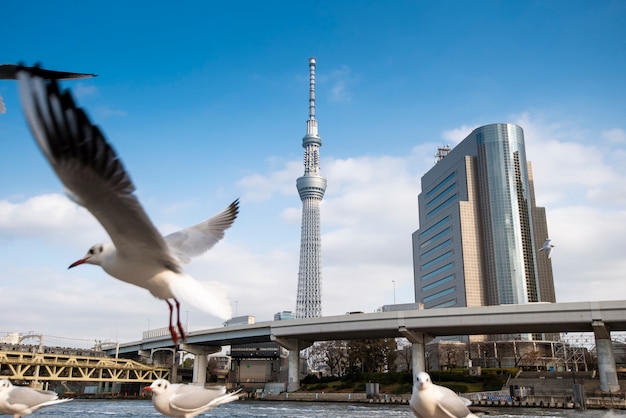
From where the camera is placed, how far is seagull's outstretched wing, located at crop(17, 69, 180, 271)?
4586 millimetres

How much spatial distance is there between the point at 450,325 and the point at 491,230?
58.9 meters

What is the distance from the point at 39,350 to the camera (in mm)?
78188

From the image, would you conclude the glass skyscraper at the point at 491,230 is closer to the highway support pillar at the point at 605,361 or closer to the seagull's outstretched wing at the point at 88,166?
the highway support pillar at the point at 605,361

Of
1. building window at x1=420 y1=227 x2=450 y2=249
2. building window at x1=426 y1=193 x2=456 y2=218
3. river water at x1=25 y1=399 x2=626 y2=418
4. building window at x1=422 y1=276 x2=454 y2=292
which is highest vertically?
building window at x1=426 y1=193 x2=456 y2=218

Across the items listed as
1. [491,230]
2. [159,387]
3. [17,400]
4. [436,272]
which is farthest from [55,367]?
[436,272]

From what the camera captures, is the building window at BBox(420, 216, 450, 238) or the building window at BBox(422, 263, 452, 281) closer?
the building window at BBox(422, 263, 452, 281)

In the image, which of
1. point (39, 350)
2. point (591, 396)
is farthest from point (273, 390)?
point (591, 396)

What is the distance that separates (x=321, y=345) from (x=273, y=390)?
58.1ft

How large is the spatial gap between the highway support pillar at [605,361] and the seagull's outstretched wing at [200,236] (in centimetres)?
5330

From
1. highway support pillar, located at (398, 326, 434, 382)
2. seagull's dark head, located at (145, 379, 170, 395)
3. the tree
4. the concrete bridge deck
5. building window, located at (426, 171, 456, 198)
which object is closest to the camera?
seagull's dark head, located at (145, 379, 170, 395)

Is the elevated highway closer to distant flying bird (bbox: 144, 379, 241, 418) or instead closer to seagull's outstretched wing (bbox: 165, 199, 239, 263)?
seagull's outstretched wing (bbox: 165, 199, 239, 263)

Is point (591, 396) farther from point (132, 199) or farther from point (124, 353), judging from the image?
point (124, 353)

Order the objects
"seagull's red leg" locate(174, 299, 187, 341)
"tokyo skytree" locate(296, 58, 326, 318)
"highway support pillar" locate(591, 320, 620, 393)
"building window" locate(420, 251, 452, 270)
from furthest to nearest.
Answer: "tokyo skytree" locate(296, 58, 326, 318) → "building window" locate(420, 251, 452, 270) → "highway support pillar" locate(591, 320, 620, 393) → "seagull's red leg" locate(174, 299, 187, 341)

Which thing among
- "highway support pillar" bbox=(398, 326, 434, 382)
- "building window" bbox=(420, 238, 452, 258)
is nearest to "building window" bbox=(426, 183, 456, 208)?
"building window" bbox=(420, 238, 452, 258)
